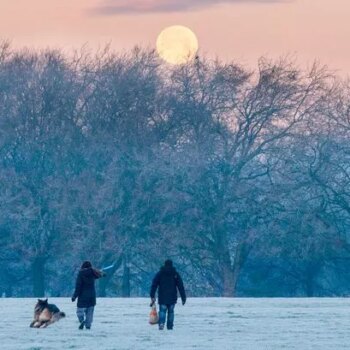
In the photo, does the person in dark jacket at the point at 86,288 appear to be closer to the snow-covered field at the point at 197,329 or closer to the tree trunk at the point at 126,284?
the snow-covered field at the point at 197,329

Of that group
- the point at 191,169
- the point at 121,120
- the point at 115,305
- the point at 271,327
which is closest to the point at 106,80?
the point at 121,120

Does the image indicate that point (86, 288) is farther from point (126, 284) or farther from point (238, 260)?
point (238, 260)

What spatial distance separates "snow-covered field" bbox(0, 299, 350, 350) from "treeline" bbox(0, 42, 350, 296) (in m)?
21.0

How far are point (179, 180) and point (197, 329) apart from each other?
36.6m

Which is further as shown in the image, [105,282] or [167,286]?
[105,282]

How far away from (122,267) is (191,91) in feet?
31.5

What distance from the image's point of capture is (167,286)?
2888 centimetres

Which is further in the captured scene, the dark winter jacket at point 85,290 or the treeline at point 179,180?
the treeline at point 179,180

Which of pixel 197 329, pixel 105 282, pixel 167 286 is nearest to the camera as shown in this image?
pixel 167 286

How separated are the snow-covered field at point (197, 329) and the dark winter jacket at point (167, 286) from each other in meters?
0.71

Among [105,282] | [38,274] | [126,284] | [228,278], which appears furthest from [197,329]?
[38,274]

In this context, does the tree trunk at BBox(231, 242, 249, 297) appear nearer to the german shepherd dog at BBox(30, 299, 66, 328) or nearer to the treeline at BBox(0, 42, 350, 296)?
the treeline at BBox(0, 42, 350, 296)

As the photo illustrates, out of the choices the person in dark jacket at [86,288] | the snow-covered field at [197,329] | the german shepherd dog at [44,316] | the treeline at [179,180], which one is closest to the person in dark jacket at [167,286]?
the snow-covered field at [197,329]

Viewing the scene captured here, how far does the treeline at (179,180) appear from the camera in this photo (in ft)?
211
